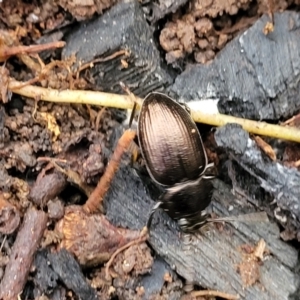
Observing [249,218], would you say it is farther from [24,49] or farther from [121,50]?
[24,49]

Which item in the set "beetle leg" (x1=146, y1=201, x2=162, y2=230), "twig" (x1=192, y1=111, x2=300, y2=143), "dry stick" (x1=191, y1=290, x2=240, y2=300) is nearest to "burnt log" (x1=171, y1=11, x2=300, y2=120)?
"twig" (x1=192, y1=111, x2=300, y2=143)

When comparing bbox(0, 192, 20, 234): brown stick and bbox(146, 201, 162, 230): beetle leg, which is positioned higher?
bbox(0, 192, 20, 234): brown stick

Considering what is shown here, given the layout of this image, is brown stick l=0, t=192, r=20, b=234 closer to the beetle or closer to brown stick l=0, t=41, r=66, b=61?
the beetle

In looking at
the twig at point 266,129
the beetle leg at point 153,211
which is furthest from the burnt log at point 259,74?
the beetle leg at point 153,211

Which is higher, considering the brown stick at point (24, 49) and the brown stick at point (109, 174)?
the brown stick at point (24, 49)

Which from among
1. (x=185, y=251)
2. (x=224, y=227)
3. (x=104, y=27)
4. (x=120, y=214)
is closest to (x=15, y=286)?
(x=120, y=214)

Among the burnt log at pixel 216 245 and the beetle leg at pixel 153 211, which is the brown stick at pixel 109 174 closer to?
the burnt log at pixel 216 245
